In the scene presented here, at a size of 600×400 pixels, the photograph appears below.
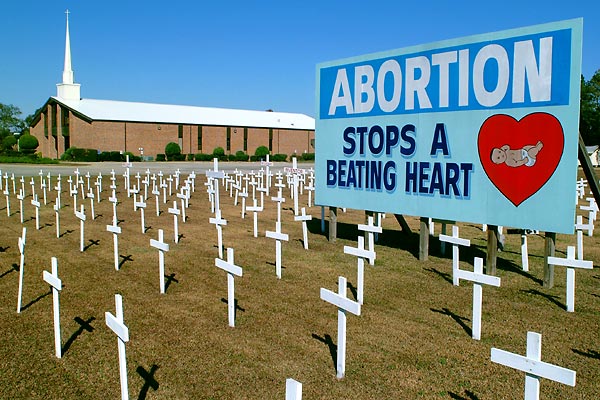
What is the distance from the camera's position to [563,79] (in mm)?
9320

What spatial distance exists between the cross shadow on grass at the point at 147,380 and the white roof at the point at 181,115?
190ft

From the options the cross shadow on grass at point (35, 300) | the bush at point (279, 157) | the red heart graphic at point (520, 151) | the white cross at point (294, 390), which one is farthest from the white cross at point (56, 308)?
the bush at point (279, 157)

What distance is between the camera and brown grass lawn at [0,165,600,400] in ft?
18.7

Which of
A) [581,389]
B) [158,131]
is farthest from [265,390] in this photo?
[158,131]

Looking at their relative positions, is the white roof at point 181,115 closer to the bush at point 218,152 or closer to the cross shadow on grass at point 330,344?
the bush at point 218,152

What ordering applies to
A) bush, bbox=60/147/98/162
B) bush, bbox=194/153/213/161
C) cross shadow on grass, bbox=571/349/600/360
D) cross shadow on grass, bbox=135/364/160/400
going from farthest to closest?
1. bush, bbox=194/153/213/161
2. bush, bbox=60/147/98/162
3. cross shadow on grass, bbox=571/349/600/360
4. cross shadow on grass, bbox=135/364/160/400

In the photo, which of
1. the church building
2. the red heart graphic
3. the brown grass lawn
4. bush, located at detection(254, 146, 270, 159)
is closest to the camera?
the brown grass lawn

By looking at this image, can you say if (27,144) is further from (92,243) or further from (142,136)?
(92,243)

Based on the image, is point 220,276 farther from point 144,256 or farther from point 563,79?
point 563,79

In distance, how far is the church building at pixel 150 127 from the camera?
60.2m

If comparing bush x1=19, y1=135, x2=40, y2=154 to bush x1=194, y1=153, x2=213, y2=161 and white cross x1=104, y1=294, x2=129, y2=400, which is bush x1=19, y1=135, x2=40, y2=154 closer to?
Answer: bush x1=194, y1=153, x2=213, y2=161

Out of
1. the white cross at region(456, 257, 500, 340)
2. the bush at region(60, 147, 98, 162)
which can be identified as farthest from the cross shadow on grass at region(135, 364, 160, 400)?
the bush at region(60, 147, 98, 162)

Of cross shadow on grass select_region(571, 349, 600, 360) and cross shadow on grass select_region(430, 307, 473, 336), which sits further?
→ cross shadow on grass select_region(430, 307, 473, 336)

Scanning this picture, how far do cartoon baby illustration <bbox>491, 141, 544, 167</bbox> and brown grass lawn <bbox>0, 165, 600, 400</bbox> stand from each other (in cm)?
221
